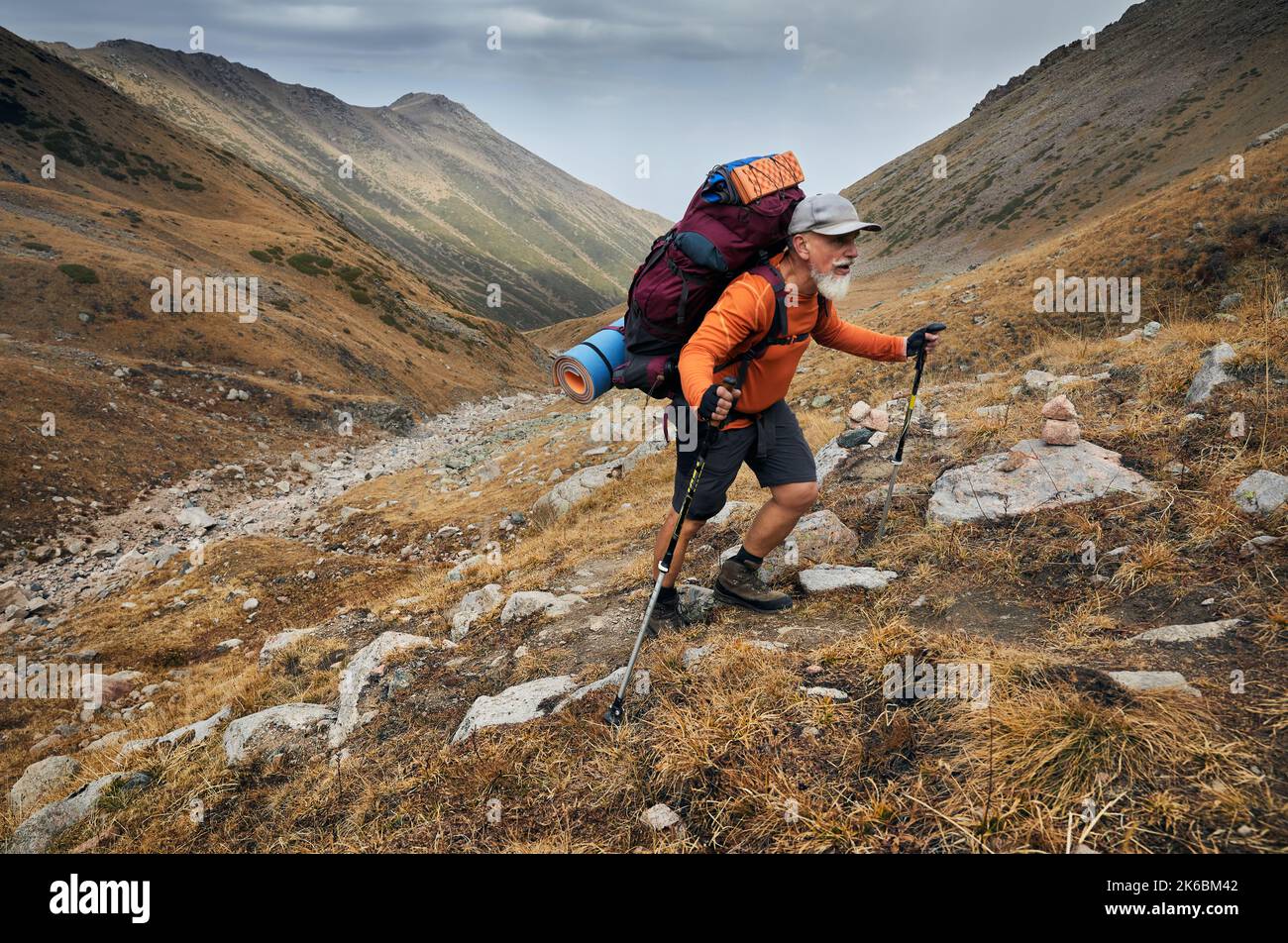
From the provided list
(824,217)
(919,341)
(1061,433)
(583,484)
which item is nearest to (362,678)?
(824,217)

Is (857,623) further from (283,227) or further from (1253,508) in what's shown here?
(283,227)

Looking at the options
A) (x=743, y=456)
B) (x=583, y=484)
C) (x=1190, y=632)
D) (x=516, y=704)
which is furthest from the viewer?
(x=583, y=484)

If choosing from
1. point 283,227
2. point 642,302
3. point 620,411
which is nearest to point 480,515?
point 620,411

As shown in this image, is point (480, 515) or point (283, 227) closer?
point (480, 515)

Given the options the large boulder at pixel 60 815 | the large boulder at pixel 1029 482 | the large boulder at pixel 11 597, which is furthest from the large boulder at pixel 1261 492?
the large boulder at pixel 11 597

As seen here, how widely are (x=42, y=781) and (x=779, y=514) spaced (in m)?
7.73

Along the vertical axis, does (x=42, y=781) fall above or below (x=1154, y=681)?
below

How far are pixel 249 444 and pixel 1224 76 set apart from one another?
79.4m

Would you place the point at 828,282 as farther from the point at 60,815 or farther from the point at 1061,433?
the point at 60,815

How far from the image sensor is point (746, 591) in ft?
16.4
